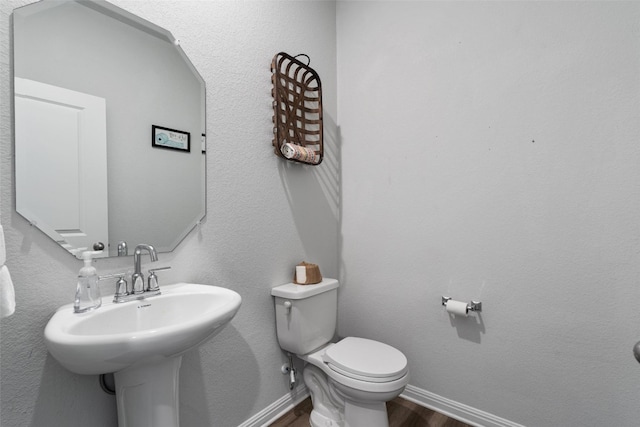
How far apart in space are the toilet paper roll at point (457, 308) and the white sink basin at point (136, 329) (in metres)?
1.06

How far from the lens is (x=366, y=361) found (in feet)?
4.40

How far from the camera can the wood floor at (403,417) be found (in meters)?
1.53

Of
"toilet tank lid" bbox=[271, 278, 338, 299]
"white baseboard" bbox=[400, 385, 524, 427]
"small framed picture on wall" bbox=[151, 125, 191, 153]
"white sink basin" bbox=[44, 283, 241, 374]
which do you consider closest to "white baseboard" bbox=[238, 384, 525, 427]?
"white baseboard" bbox=[400, 385, 524, 427]

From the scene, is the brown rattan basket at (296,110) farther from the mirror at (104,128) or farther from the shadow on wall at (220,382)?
Answer: the shadow on wall at (220,382)

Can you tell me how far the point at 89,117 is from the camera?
3.30ft

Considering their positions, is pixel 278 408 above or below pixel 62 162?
below

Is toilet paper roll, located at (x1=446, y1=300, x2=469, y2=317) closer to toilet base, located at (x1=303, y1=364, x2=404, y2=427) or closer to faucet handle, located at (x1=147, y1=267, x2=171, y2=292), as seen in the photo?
toilet base, located at (x1=303, y1=364, x2=404, y2=427)

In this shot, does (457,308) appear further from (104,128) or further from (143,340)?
(104,128)

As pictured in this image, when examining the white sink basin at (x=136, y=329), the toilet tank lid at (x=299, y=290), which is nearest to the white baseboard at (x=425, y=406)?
the toilet tank lid at (x=299, y=290)

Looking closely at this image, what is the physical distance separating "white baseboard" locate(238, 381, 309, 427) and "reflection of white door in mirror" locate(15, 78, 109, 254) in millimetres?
1100

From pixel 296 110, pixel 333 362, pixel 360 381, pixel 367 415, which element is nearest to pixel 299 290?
pixel 333 362

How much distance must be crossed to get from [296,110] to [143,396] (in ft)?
4.63

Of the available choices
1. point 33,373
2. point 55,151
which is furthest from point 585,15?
point 33,373

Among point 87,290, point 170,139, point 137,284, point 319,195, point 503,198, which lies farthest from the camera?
point 319,195
